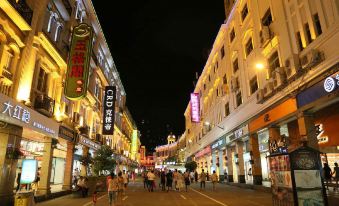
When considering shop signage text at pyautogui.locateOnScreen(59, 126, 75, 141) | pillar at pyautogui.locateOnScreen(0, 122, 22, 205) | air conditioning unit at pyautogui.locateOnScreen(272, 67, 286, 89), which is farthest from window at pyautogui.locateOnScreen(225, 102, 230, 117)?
pillar at pyautogui.locateOnScreen(0, 122, 22, 205)

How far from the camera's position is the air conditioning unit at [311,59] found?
43.6 ft

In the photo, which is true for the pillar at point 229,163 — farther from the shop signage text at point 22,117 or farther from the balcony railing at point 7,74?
the balcony railing at point 7,74

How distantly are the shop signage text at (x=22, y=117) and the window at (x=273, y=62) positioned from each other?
1534 cm

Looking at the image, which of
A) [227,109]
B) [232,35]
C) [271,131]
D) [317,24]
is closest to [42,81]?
[271,131]

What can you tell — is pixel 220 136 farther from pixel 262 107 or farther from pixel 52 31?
pixel 52 31

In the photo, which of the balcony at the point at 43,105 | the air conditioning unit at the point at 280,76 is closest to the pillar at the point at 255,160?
the air conditioning unit at the point at 280,76

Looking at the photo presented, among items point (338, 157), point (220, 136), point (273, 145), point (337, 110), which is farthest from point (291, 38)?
point (220, 136)

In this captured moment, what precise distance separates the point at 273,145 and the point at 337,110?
16.1ft

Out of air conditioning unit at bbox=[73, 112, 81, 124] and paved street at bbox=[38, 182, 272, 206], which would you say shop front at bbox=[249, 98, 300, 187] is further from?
air conditioning unit at bbox=[73, 112, 81, 124]

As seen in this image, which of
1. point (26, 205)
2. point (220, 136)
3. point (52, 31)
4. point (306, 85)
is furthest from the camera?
point (220, 136)

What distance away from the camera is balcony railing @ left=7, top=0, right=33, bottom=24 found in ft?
41.9

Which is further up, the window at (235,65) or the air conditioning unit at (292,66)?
the window at (235,65)

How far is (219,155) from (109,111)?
16117 mm

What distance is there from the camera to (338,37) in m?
12.2
